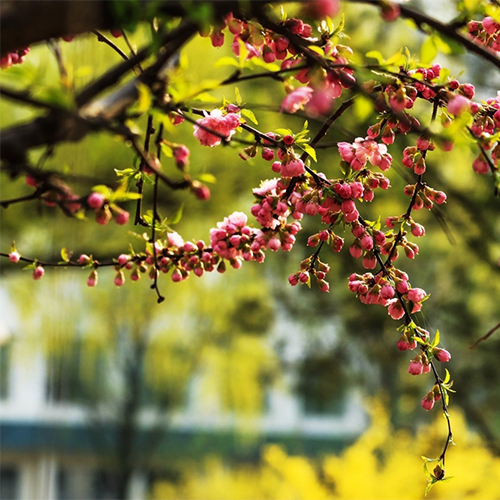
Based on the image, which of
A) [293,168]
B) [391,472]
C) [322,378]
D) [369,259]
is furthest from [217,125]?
[322,378]

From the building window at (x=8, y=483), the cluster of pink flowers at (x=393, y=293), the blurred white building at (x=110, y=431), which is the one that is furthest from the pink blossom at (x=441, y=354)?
the building window at (x=8, y=483)

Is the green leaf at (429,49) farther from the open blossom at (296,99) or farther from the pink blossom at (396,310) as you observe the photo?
the pink blossom at (396,310)

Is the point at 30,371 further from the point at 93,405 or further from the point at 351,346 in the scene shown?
the point at 351,346

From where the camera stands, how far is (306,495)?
2.99 metres

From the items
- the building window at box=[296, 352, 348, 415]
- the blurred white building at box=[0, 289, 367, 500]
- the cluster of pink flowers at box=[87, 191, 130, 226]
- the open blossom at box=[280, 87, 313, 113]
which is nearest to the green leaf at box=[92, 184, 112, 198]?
the cluster of pink flowers at box=[87, 191, 130, 226]

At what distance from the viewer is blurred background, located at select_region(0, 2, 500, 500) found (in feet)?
9.98

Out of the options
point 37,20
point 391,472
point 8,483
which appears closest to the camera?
point 37,20

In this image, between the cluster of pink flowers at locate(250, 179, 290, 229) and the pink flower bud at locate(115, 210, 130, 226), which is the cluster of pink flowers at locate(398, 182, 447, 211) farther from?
the pink flower bud at locate(115, 210, 130, 226)

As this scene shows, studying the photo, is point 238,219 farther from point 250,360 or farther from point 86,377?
point 86,377

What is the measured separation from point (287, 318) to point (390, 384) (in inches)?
30.9

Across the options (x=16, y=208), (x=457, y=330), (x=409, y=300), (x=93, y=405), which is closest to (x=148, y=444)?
(x=93, y=405)

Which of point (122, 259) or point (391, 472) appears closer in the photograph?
point (122, 259)

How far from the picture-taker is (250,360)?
4129mm

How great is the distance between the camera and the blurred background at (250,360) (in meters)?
3.04
